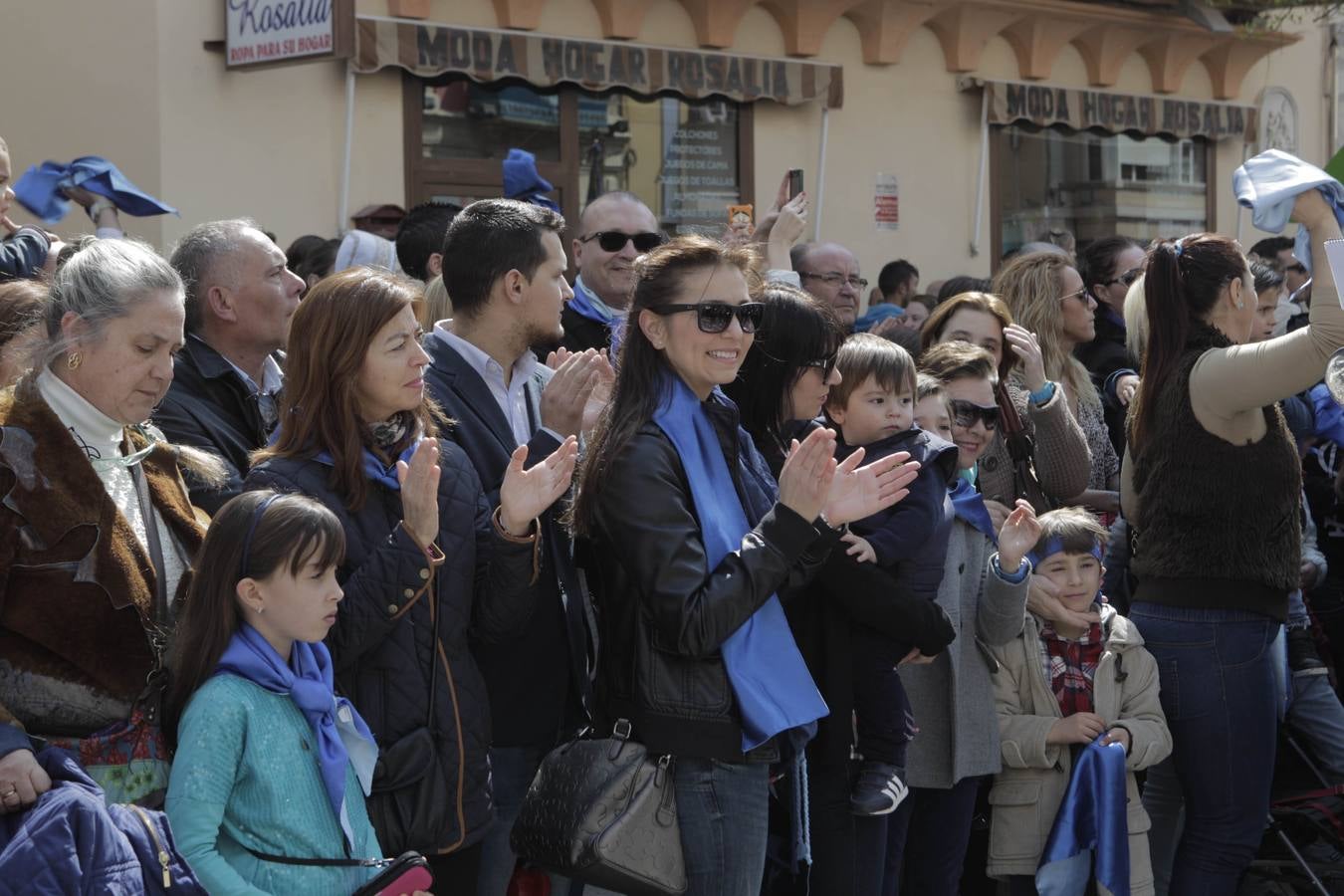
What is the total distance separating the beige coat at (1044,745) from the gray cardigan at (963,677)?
5.3 inches

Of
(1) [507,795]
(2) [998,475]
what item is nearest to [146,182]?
(2) [998,475]

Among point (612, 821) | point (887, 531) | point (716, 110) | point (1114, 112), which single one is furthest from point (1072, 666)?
point (1114, 112)

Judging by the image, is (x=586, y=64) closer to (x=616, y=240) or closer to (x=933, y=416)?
(x=616, y=240)

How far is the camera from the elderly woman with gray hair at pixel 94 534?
292 centimetres

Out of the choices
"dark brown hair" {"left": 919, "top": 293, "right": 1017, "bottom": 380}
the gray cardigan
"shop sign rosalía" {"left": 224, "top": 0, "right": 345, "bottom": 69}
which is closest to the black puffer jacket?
the gray cardigan

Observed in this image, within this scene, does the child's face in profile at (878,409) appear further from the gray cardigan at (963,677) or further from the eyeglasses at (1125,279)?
the eyeglasses at (1125,279)

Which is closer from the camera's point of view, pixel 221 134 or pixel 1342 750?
pixel 1342 750

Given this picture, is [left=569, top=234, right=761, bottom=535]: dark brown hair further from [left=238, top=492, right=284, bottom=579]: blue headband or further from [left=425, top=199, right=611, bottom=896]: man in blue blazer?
[left=238, top=492, right=284, bottom=579]: blue headband

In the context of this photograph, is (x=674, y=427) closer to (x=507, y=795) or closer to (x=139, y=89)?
(x=507, y=795)

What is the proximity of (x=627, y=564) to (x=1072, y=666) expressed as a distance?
2.18 m

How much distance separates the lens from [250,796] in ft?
9.78

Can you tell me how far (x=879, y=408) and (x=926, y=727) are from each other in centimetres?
→ 93

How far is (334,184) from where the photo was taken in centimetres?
913

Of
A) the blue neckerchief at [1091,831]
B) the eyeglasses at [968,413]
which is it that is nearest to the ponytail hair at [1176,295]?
the eyeglasses at [968,413]
